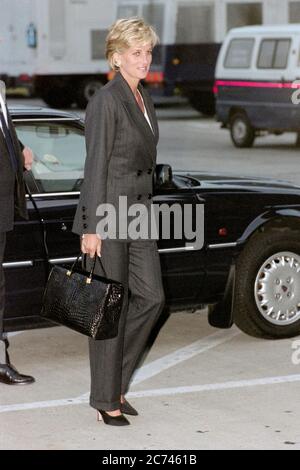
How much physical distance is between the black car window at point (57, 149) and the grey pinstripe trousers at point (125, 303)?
152 cm

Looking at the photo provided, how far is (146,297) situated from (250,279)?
1.91 metres

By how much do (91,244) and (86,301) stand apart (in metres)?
0.27

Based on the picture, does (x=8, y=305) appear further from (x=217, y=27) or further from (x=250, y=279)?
(x=217, y=27)

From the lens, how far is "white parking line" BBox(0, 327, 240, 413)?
6316 millimetres

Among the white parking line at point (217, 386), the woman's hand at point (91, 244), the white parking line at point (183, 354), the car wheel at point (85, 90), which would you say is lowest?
the car wheel at point (85, 90)

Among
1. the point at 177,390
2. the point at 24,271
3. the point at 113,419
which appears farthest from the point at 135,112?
the point at 177,390

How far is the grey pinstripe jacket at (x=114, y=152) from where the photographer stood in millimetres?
5590

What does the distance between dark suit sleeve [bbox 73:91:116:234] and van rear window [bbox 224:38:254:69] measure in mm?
16316

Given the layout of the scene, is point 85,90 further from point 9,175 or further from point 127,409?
point 127,409

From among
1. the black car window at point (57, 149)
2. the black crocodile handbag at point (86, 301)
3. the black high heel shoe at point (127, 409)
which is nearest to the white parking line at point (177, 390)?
the black high heel shoe at point (127, 409)

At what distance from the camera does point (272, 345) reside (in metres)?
Result: 7.70

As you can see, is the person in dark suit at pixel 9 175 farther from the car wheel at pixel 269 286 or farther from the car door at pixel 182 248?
the car wheel at pixel 269 286

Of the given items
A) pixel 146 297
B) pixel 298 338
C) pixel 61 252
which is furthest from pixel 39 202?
pixel 298 338
